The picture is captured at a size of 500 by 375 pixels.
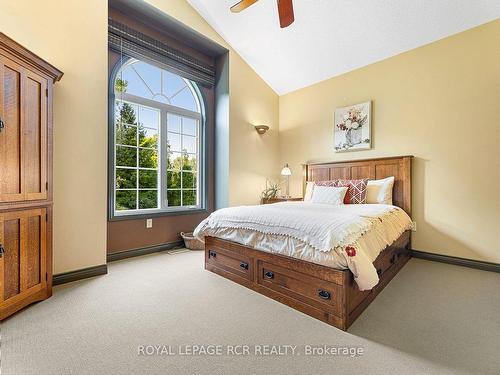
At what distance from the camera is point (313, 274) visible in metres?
1.87

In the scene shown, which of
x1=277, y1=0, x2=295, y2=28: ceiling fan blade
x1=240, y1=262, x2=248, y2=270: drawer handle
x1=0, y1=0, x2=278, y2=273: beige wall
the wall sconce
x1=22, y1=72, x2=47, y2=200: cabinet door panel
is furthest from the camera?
the wall sconce

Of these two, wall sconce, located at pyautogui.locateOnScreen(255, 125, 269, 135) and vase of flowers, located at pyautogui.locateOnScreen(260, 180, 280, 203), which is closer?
wall sconce, located at pyautogui.locateOnScreen(255, 125, 269, 135)

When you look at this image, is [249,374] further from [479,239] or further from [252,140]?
[252,140]

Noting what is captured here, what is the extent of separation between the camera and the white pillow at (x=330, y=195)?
10.9 feet

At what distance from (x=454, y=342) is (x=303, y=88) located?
4177 millimetres

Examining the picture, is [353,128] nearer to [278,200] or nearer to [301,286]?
[278,200]

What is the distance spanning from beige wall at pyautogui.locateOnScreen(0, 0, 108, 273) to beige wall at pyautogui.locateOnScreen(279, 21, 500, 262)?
11.7ft

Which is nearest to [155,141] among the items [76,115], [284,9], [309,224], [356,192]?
[76,115]

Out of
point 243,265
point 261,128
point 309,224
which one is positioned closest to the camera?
point 309,224

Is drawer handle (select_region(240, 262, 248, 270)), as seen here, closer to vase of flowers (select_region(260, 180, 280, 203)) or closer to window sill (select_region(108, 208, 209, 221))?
window sill (select_region(108, 208, 209, 221))

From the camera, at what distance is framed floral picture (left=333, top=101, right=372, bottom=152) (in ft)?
12.4

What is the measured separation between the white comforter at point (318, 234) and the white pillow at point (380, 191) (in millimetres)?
701
